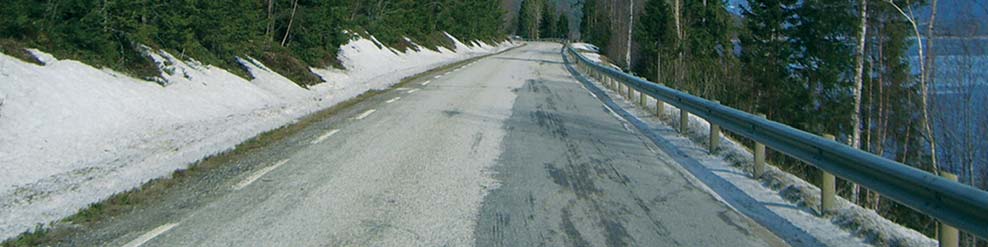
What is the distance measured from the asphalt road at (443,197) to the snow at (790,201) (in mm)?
337

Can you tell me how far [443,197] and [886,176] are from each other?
3540 millimetres

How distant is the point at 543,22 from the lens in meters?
160

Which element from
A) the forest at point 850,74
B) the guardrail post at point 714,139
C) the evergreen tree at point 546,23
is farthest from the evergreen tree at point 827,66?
the evergreen tree at point 546,23

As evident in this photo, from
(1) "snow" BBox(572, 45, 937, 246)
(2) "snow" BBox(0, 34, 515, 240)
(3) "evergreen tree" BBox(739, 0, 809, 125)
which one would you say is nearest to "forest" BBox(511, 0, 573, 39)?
(3) "evergreen tree" BBox(739, 0, 809, 125)

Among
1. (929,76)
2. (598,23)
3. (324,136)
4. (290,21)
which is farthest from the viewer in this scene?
(598,23)

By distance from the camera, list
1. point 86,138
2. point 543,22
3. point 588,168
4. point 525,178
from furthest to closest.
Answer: point 543,22 < point 86,138 < point 588,168 < point 525,178

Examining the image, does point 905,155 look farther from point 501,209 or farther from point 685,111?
point 501,209

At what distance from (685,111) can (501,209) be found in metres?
6.06

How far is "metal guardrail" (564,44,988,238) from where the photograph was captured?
4.25 meters

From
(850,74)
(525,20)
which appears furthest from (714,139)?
(525,20)

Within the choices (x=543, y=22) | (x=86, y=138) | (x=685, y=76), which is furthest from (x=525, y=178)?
(x=543, y=22)

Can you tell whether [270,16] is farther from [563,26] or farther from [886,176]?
[563,26]

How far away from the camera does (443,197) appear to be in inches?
257

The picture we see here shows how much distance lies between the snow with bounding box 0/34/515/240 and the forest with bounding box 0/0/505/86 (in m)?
0.45
